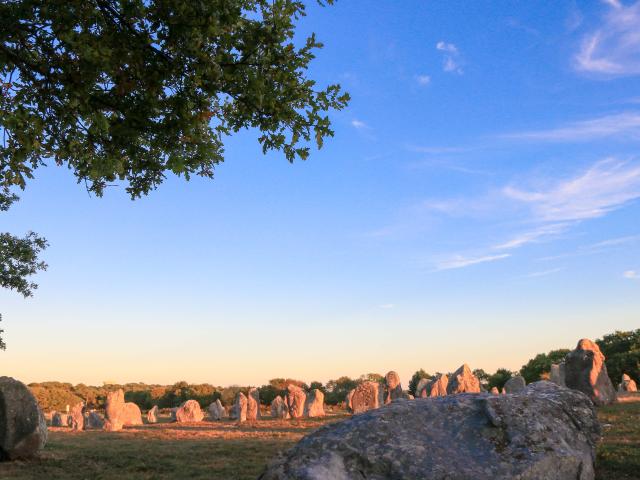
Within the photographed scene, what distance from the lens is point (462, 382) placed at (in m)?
37.1

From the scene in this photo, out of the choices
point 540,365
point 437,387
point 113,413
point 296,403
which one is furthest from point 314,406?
point 540,365

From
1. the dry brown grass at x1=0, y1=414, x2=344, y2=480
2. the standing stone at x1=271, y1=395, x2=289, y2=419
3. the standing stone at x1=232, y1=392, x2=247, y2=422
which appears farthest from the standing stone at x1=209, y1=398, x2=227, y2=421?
the dry brown grass at x1=0, y1=414, x2=344, y2=480

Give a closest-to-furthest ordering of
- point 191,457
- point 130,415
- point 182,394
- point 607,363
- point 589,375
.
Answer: point 191,457, point 589,375, point 130,415, point 607,363, point 182,394

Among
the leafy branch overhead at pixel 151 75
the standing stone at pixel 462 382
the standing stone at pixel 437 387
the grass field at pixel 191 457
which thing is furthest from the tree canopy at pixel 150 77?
the standing stone at pixel 437 387

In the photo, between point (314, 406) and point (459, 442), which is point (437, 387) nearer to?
point (314, 406)

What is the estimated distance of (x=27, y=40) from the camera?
865cm

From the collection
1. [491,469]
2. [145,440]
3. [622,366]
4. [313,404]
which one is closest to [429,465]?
[491,469]

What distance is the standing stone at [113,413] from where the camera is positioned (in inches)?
1492

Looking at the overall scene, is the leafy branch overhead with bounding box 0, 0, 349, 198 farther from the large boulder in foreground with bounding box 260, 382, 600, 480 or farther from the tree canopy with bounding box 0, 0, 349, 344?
the large boulder in foreground with bounding box 260, 382, 600, 480

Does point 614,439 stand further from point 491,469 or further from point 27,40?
point 27,40

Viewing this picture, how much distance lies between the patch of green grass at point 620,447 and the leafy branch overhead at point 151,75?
9.76 m

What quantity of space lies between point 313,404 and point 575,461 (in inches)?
1475

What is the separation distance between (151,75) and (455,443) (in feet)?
22.8

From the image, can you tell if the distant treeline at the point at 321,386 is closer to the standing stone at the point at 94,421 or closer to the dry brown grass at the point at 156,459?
the standing stone at the point at 94,421
